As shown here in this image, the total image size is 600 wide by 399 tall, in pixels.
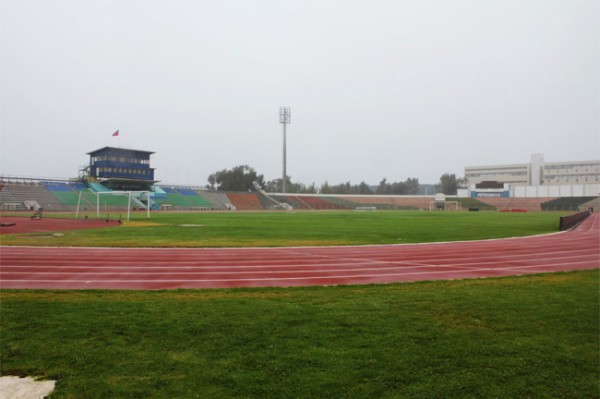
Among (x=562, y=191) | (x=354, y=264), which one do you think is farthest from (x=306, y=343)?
(x=562, y=191)

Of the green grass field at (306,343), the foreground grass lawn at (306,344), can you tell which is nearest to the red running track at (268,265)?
the green grass field at (306,343)

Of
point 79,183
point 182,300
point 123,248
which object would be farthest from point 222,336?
point 79,183

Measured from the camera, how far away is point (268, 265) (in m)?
11.4

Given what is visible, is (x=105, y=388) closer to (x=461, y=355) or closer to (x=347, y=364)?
(x=347, y=364)

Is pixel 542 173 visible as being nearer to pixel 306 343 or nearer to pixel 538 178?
pixel 538 178

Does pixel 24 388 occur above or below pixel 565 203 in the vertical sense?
below

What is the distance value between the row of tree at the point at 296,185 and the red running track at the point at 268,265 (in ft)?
316

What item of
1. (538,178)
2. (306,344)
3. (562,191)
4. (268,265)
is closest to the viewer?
(306,344)

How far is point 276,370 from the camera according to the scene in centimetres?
414

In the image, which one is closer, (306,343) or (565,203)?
(306,343)

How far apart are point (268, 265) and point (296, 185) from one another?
5036 inches

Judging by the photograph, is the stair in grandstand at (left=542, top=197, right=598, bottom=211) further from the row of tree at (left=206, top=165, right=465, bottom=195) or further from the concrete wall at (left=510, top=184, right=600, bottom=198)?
the row of tree at (left=206, top=165, right=465, bottom=195)

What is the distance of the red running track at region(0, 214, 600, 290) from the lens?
9.19 metres

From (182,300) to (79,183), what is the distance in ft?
223
